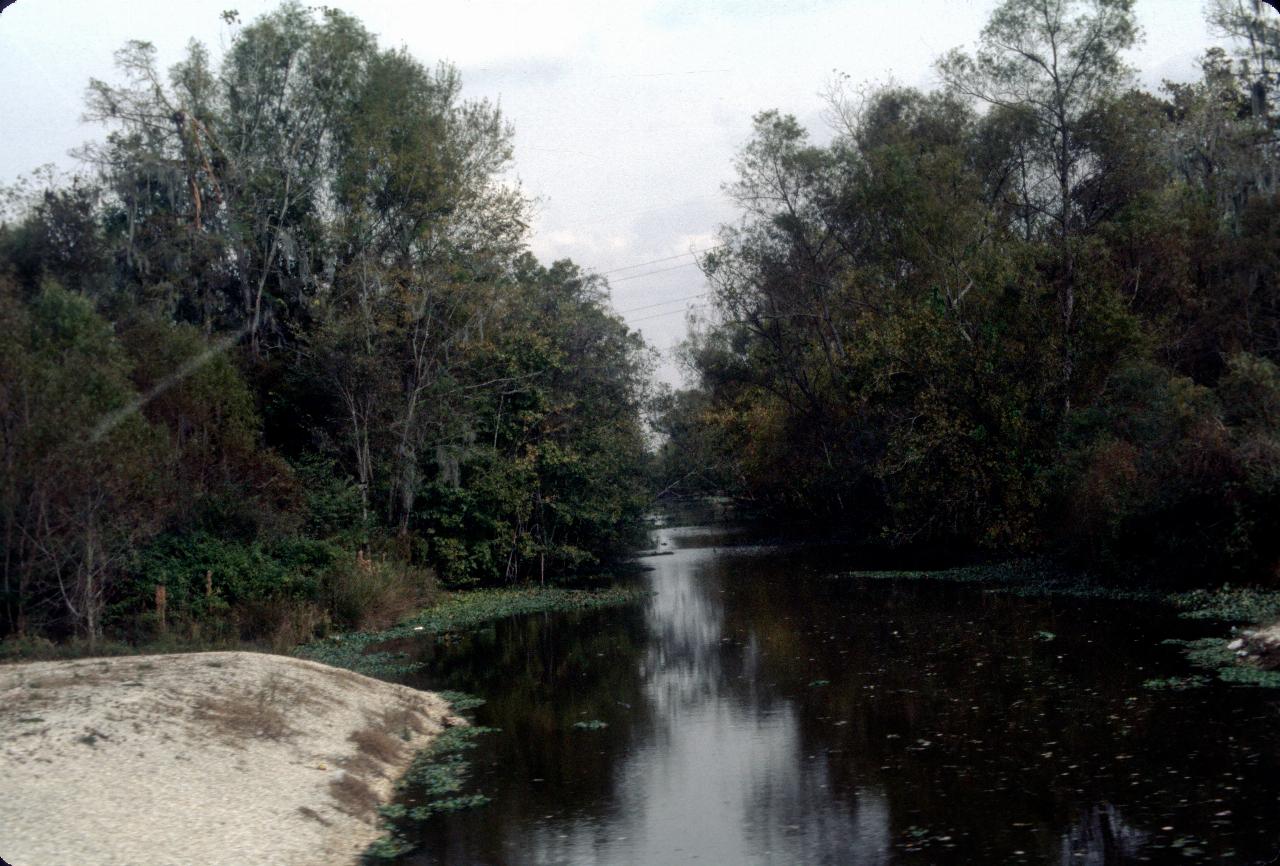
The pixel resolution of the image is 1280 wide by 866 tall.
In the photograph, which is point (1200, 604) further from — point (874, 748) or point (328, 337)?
point (328, 337)

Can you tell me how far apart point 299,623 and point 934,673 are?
15248 mm

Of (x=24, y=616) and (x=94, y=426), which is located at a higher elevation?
(x=94, y=426)

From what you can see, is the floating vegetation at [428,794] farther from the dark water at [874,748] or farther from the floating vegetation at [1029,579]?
the floating vegetation at [1029,579]

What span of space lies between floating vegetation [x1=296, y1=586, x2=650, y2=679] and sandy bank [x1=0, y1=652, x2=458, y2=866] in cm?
647

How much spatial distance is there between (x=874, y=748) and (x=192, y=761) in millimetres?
8376

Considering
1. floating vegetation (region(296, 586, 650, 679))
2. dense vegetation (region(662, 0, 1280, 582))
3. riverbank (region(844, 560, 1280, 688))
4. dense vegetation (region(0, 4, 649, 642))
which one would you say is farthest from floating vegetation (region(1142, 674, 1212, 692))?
dense vegetation (region(0, 4, 649, 642))

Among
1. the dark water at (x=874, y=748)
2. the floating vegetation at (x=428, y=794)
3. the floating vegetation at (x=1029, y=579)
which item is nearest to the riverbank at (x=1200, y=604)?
the floating vegetation at (x=1029, y=579)

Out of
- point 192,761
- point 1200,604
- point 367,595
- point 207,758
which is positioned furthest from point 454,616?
point 192,761

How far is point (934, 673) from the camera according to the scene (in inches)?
768

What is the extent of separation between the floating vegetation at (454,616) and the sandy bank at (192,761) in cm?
647

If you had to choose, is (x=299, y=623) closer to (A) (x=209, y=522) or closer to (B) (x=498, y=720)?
(A) (x=209, y=522)

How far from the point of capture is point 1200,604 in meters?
23.5

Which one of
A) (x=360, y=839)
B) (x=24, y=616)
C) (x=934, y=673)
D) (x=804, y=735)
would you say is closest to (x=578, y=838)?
(x=360, y=839)

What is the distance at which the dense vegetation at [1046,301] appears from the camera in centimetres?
2631
